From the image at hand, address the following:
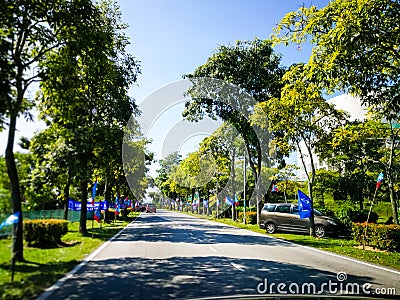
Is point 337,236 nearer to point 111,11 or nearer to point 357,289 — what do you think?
point 357,289

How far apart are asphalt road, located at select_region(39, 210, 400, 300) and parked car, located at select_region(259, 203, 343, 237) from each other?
308 inches

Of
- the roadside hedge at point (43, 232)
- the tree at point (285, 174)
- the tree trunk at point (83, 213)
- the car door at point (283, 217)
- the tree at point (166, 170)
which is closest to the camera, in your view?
the roadside hedge at point (43, 232)

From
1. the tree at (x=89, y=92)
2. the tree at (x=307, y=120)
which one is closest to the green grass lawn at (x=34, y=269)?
the tree at (x=89, y=92)

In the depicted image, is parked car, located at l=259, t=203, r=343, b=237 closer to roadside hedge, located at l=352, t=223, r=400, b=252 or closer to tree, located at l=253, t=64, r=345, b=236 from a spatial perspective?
tree, located at l=253, t=64, r=345, b=236

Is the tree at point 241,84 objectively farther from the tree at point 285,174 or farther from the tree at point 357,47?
the tree at point 357,47

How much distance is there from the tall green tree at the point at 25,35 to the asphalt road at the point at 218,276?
282 cm

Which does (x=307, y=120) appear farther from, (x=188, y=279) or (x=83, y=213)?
(x=188, y=279)

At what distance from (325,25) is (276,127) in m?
10.2

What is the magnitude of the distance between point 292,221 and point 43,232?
14.7m

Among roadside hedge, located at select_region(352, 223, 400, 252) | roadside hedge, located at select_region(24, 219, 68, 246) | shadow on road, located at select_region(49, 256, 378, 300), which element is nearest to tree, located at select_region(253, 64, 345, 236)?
roadside hedge, located at select_region(352, 223, 400, 252)

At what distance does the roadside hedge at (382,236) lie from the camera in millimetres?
14531

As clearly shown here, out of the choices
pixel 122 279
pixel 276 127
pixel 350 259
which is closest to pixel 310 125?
pixel 276 127

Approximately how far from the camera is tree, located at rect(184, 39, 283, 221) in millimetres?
27422

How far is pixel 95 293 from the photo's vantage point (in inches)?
276
